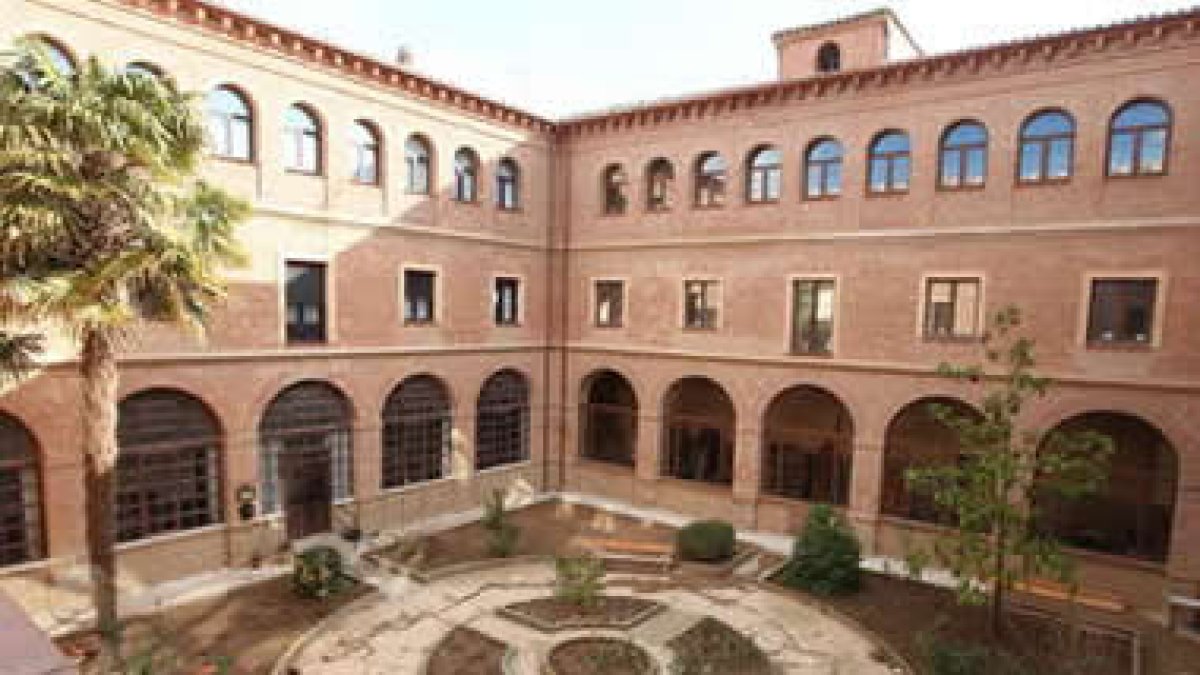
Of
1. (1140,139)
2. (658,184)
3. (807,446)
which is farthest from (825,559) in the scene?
(658,184)

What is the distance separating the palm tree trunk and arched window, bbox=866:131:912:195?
1647cm

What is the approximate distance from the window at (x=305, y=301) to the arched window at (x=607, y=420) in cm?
889

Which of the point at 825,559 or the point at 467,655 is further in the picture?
the point at 825,559

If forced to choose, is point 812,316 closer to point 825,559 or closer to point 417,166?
point 825,559

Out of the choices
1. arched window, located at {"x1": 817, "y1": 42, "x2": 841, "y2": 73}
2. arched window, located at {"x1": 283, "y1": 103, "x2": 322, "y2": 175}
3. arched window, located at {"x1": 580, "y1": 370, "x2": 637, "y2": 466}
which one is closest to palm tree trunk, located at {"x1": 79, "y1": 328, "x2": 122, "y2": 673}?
arched window, located at {"x1": 283, "y1": 103, "x2": 322, "y2": 175}

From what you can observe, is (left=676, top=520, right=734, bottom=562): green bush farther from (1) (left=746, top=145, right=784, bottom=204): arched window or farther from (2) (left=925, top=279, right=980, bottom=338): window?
(1) (left=746, top=145, right=784, bottom=204): arched window

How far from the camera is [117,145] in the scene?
8.97 m

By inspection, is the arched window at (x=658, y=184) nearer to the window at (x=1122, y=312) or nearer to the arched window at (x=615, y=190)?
the arched window at (x=615, y=190)

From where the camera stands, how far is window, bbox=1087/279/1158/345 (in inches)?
537

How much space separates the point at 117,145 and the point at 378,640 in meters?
9.14

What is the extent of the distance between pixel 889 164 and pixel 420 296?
12975 millimetres

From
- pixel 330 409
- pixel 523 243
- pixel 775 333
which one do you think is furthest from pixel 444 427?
pixel 775 333

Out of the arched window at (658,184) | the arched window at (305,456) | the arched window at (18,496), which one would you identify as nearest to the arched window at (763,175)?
the arched window at (658,184)

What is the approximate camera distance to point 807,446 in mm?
18297
